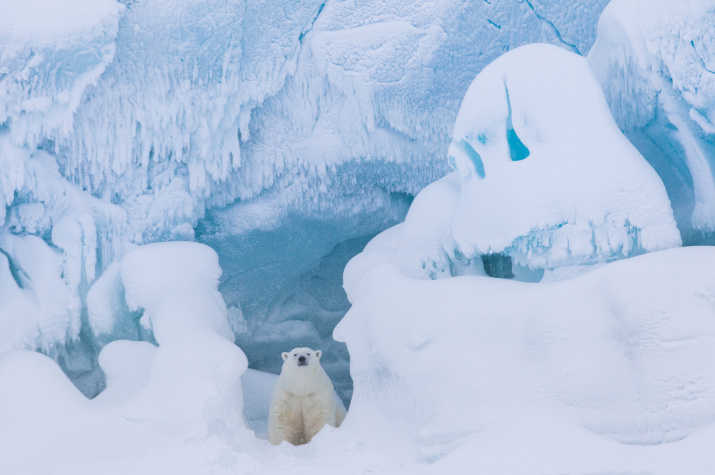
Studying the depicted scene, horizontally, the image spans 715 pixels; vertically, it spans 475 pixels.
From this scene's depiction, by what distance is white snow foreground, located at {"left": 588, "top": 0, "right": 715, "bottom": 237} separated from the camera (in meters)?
2.83

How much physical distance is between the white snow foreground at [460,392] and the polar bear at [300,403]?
26cm

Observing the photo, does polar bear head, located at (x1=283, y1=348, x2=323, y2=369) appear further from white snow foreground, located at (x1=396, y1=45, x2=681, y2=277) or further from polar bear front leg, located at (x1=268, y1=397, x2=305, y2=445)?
white snow foreground, located at (x1=396, y1=45, x2=681, y2=277)

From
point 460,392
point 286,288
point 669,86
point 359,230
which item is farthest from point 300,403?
point 669,86

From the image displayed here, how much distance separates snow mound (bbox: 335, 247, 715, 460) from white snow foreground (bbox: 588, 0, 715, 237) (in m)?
0.77

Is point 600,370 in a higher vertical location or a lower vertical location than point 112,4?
lower

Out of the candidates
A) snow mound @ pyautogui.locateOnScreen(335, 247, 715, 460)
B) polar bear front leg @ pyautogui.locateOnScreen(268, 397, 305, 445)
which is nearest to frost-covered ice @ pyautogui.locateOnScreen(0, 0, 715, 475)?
snow mound @ pyautogui.locateOnScreen(335, 247, 715, 460)

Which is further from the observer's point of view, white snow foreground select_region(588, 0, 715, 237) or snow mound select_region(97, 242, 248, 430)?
snow mound select_region(97, 242, 248, 430)

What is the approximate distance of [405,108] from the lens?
13.5 ft

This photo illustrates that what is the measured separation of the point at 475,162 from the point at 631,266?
1.01 meters

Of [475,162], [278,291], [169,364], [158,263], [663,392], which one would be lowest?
[278,291]

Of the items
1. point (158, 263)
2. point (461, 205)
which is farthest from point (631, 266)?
point (158, 263)

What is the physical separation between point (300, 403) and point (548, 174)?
5.91ft

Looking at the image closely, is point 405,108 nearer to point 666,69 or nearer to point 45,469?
point 666,69

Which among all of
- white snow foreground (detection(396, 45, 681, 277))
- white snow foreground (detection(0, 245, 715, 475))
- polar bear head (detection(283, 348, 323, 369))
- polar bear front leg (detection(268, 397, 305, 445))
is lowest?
polar bear front leg (detection(268, 397, 305, 445))
